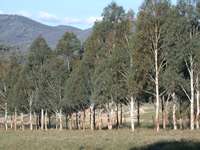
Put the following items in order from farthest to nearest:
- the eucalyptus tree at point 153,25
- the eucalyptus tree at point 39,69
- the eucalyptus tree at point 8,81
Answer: the eucalyptus tree at point 8,81, the eucalyptus tree at point 39,69, the eucalyptus tree at point 153,25

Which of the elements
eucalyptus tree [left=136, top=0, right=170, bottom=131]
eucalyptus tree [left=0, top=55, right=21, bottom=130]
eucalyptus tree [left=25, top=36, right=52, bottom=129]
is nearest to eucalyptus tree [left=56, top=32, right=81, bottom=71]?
eucalyptus tree [left=25, top=36, right=52, bottom=129]

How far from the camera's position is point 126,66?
7788 centimetres

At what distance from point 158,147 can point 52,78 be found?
7794 centimetres

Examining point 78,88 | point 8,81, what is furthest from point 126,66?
point 8,81

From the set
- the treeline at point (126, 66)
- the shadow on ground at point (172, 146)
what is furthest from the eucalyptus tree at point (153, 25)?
the shadow on ground at point (172, 146)

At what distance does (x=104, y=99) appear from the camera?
87.4 metres

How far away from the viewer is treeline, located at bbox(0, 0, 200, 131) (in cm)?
7025

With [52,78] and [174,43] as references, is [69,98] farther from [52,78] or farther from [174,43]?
[174,43]

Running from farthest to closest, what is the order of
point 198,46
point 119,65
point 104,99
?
point 104,99
point 119,65
point 198,46

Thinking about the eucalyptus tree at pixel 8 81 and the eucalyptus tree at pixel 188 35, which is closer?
the eucalyptus tree at pixel 188 35

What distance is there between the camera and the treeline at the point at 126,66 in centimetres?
7025

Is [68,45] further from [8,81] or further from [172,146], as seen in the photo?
[172,146]

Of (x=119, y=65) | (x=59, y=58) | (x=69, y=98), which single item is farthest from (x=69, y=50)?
(x=119, y=65)

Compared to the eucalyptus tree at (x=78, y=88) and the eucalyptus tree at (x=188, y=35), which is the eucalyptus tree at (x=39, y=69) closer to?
the eucalyptus tree at (x=78, y=88)
